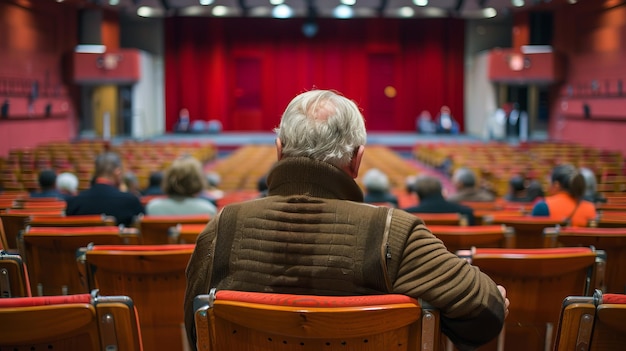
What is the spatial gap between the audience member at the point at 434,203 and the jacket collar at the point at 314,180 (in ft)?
10.8

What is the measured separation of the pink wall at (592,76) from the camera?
56.6 ft

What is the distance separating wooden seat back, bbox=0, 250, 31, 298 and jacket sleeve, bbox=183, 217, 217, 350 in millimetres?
698

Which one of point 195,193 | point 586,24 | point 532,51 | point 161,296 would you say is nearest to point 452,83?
point 532,51

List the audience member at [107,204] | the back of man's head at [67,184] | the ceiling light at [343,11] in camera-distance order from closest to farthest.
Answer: the audience member at [107,204] < the back of man's head at [67,184] < the ceiling light at [343,11]

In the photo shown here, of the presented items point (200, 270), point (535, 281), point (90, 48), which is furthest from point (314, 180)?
point (90, 48)

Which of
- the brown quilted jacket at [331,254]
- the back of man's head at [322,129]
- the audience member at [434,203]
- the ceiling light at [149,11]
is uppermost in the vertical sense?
the ceiling light at [149,11]

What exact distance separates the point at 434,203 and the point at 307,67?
21.8 metres

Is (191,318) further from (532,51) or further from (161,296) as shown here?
(532,51)

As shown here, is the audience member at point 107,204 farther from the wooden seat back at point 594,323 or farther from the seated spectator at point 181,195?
the wooden seat back at point 594,323

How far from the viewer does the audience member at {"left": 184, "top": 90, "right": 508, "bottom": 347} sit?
5.62 ft

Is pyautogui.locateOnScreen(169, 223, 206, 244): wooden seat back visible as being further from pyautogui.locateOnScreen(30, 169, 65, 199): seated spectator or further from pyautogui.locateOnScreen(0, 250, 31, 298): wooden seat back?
pyautogui.locateOnScreen(30, 169, 65, 199): seated spectator

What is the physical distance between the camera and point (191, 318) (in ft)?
6.23

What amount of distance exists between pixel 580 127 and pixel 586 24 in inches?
107

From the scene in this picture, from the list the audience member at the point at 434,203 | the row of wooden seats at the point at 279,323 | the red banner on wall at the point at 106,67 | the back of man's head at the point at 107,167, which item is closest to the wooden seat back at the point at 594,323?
the row of wooden seats at the point at 279,323
